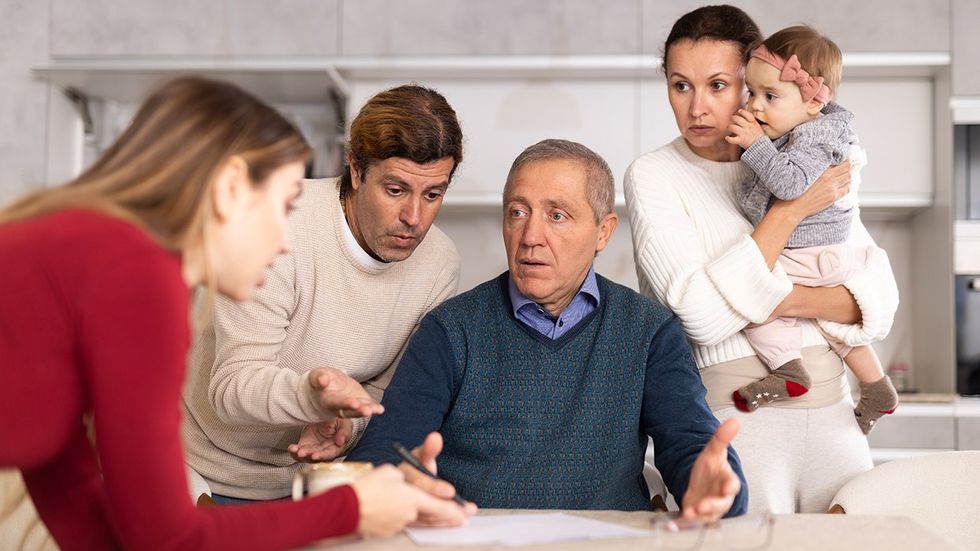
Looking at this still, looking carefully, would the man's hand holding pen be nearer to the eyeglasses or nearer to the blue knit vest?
the eyeglasses

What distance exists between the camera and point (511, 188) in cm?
198

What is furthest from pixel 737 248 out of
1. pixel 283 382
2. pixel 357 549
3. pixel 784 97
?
pixel 357 549

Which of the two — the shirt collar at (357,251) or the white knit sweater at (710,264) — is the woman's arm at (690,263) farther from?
the shirt collar at (357,251)

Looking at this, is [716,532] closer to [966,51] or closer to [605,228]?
[605,228]

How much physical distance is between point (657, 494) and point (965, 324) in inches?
84.8

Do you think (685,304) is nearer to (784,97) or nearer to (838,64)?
(784,97)

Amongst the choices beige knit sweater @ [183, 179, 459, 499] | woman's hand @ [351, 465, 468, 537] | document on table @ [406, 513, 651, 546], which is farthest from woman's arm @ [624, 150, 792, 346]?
woman's hand @ [351, 465, 468, 537]

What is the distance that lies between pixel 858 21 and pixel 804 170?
2.00 metres

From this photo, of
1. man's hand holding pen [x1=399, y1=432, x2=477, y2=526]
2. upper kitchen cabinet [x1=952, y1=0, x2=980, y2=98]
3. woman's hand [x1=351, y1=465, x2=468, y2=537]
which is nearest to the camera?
woman's hand [x1=351, y1=465, x2=468, y2=537]

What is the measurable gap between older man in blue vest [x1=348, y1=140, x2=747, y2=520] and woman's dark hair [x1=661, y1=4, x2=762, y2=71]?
1.14 feet

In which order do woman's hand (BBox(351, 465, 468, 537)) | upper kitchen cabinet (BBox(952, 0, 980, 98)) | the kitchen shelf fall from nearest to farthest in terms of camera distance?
woman's hand (BBox(351, 465, 468, 537)), upper kitchen cabinet (BBox(952, 0, 980, 98)), the kitchen shelf

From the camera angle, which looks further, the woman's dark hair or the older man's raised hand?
the woman's dark hair

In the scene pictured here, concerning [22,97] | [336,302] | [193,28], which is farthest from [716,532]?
[22,97]

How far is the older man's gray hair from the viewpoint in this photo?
1.97 metres
